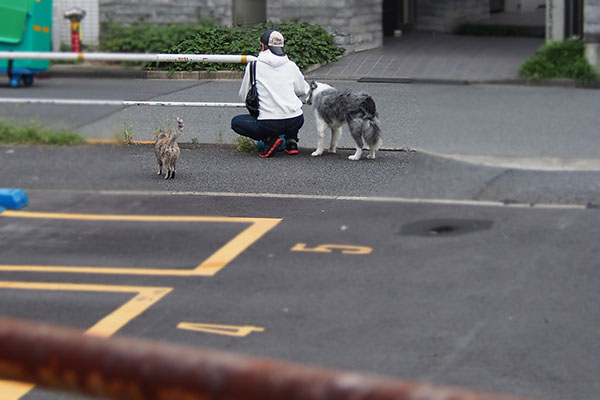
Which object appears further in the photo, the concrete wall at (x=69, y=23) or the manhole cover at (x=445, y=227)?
the manhole cover at (x=445, y=227)

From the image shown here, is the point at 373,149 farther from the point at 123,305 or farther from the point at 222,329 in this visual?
the point at 123,305

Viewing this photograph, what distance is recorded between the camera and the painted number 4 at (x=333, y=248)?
6.43 meters

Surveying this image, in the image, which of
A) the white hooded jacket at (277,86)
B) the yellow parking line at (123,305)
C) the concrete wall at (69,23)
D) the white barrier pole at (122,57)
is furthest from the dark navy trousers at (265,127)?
the yellow parking line at (123,305)

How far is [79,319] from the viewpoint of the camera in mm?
5086

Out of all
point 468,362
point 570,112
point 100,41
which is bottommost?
point 468,362

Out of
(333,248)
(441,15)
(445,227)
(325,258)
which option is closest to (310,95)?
(441,15)

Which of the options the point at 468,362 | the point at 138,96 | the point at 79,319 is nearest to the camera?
the point at 138,96

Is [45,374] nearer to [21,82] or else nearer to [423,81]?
[21,82]

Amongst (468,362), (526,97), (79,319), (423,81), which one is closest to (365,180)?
(423,81)

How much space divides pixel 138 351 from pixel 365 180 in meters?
1.02

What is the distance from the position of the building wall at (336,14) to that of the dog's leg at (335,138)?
0.15m

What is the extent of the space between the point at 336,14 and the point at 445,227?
6.30 meters

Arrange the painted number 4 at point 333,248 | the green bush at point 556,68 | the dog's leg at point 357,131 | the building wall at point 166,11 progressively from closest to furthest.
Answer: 1. the building wall at point 166,11
2. the dog's leg at point 357,131
3. the green bush at point 556,68
4. the painted number 4 at point 333,248

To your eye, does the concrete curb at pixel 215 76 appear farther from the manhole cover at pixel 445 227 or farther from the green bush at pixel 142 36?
the manhole cover at pixel 445 227
